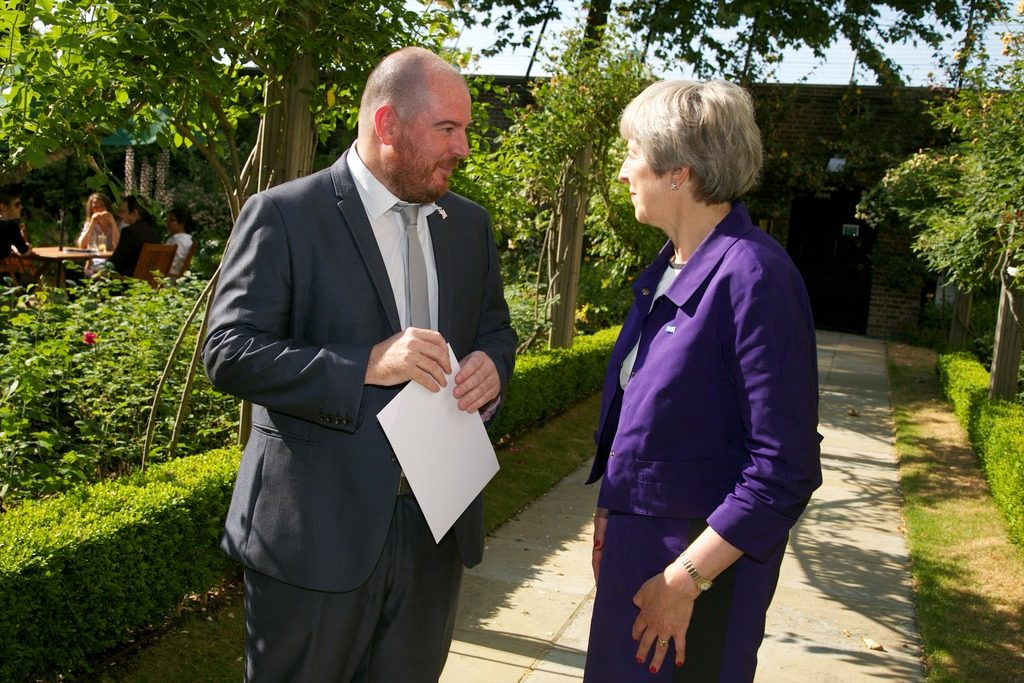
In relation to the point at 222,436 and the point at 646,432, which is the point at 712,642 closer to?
the point at 646,432

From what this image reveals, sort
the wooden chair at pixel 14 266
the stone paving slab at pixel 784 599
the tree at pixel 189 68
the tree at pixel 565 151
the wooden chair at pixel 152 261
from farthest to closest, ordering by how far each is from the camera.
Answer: the wooden chair at pixel 152 261, the wooden chair at pixel 14 266, the tree at pixel 565 151, the stone paving slab at pixel 784 599, the tree at pixel 189 68

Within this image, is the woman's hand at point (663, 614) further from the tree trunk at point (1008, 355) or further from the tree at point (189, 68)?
the tree trunk at point (1008, 355)

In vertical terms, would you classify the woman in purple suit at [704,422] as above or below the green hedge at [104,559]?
above

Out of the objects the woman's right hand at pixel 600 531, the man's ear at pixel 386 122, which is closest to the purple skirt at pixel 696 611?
the woman's right hand at pixel 600 531

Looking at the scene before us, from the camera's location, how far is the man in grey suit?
1.95 metres

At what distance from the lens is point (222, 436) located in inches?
207

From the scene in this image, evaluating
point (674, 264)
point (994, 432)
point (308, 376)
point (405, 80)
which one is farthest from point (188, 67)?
point (994, 432)

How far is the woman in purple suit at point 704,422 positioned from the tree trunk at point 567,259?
276 inches

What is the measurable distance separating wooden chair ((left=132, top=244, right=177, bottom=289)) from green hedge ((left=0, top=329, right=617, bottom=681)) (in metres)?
6.17

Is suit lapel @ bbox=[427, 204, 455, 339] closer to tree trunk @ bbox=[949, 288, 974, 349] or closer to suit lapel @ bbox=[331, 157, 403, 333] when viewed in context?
suit lapel @ bbox=[331, 157, 403, 333]

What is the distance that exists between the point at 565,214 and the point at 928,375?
6994 millimetres

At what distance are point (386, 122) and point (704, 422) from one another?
925mm

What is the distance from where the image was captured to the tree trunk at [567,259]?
9.05 metres

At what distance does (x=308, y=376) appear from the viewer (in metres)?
1.92
